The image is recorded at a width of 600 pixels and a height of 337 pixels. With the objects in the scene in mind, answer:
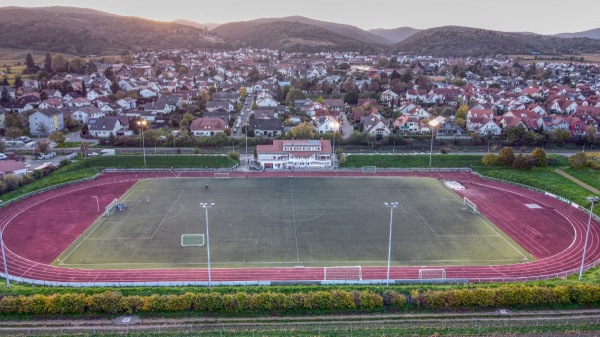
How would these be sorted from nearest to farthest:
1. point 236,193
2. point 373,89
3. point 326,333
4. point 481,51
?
point 326,333 → point 236,193 → point 373,89 → point 481,51


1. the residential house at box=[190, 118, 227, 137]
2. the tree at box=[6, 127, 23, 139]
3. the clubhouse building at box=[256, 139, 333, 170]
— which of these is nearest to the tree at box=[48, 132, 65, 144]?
the tree at box=[6, 127, 23, 139]

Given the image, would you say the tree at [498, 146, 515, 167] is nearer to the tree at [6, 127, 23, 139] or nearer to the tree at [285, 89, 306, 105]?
the tree at [285, 89, 306, 105]

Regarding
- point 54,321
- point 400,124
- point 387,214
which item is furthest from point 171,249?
point 400,124

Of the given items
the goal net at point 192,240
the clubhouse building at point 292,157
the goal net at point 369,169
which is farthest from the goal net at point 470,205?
the goal net at point 192,240

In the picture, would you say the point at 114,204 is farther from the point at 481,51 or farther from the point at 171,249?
the point at 481,51

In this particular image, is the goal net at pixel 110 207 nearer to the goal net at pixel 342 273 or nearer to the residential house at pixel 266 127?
the goal net at pixel 342 273

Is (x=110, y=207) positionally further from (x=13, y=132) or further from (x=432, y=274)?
(x=13, y=132)

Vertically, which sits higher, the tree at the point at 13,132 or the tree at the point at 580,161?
the tree at the point at 13,132
